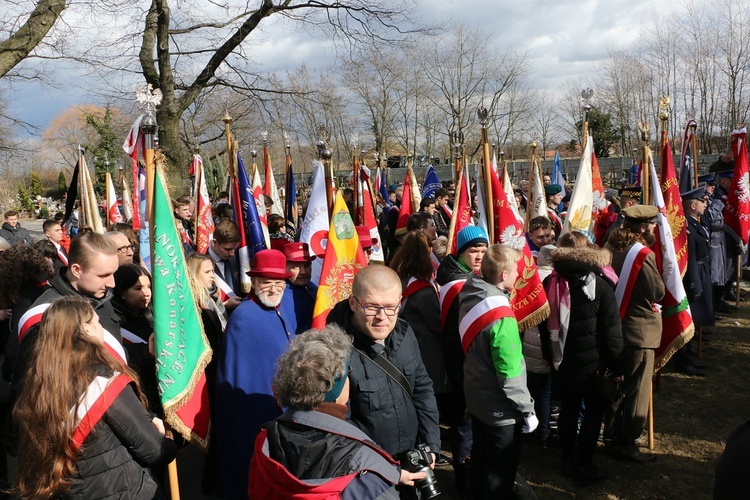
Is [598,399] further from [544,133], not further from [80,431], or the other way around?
[544,133]

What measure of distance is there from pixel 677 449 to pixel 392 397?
3510 millimetres

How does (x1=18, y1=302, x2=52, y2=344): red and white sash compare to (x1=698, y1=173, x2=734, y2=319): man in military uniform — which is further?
(x1=698, y1=173, x2=734, y2=319): man in military uniform

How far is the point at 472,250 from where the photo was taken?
4.32m

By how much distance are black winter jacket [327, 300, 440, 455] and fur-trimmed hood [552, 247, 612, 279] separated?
1.65 m

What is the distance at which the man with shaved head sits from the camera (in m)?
2.92

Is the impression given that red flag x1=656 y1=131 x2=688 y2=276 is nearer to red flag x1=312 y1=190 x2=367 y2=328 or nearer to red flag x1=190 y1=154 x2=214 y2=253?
red flag x1=312 y1=190 x2=367 y2=328

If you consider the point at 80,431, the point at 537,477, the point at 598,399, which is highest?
the point at 80,431

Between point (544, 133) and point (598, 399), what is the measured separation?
48.8m

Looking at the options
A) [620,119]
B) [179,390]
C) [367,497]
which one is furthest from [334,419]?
[620,119]

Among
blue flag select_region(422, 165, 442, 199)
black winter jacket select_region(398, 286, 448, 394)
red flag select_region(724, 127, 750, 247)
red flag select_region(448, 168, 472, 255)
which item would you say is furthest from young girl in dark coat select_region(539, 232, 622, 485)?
blue flag select_region(422, 165, 442, 199)

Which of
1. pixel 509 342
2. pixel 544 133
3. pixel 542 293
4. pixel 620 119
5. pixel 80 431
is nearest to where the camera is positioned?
pixel 80 431

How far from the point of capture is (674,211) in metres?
6.77

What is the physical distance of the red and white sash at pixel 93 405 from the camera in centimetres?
245

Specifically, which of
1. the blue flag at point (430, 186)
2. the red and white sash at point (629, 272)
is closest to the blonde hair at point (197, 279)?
the red and white sash at point (629, 272)
